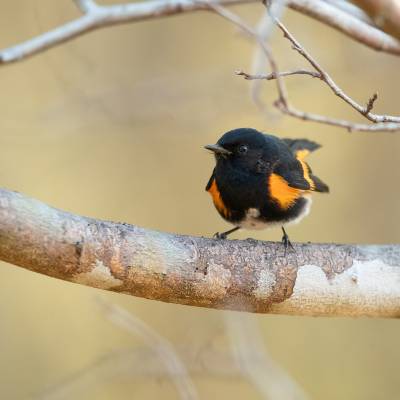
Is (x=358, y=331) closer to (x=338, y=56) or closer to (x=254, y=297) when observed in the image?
(x=338, y=56)

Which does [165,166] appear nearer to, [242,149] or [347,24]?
[242,149]

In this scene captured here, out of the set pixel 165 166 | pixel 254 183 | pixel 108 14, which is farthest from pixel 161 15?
pixel 165 166

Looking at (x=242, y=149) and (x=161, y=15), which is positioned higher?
(x=161, y=15)

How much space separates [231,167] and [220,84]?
1750 millimetres

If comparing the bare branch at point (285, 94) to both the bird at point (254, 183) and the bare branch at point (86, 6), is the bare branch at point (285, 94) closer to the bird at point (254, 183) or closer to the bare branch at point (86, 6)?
the bare branch at point (86, 6)

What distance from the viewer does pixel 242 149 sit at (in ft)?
12.4

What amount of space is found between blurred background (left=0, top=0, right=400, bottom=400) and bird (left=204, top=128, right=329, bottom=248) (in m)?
1.34

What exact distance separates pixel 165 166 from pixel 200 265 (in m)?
3.38

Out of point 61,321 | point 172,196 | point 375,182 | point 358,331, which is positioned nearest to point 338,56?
point 375,182

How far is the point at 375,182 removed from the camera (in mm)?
6168

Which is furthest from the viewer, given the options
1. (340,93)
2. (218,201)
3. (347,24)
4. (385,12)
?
(218,201)

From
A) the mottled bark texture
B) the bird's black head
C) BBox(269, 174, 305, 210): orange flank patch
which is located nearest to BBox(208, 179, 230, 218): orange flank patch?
the bird's black head

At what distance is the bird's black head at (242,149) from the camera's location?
376 cm

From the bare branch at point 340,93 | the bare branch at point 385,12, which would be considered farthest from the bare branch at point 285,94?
the bare branch at point 385,12
